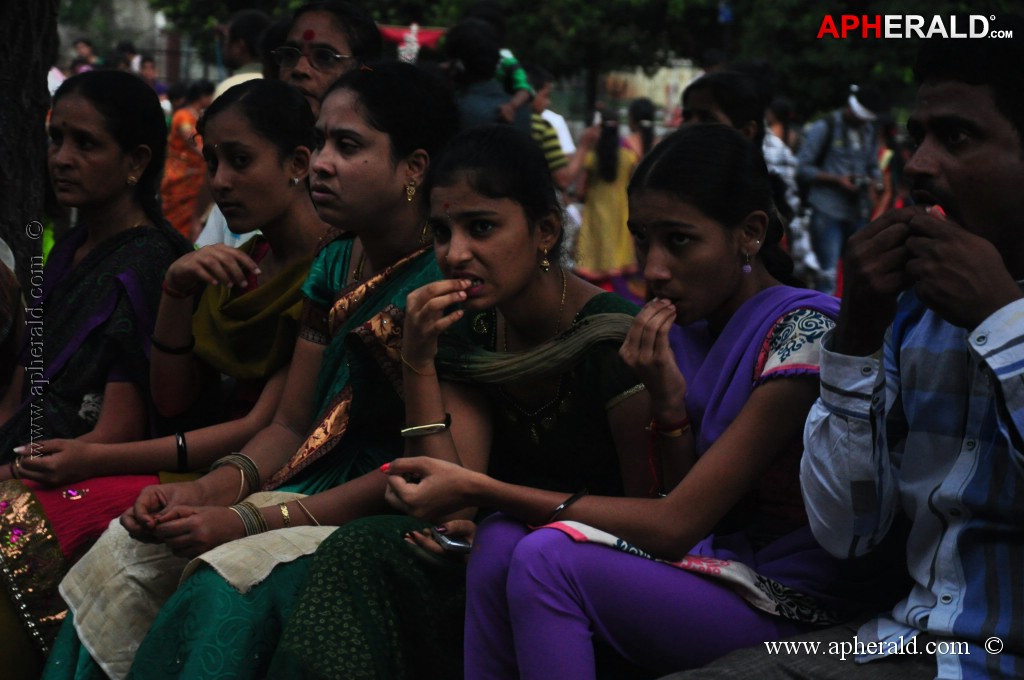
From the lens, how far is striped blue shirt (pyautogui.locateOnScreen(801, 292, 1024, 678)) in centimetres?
226

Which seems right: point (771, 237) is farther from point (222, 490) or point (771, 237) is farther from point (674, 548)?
point (222, 490)

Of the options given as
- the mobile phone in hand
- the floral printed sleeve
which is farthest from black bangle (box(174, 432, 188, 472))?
the floral printed sleeve

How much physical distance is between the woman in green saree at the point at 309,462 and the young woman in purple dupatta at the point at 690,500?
562mm

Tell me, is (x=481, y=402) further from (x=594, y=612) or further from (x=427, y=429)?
(x=594, y=612)

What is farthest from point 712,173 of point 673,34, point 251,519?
point 673,34

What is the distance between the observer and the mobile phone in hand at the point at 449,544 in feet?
9.85

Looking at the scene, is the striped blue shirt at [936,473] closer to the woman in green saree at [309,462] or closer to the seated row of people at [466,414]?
the seated row of people at [466,414]

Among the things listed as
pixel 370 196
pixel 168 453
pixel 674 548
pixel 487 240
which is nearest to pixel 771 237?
pixel 487 240

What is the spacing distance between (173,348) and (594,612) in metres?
1.94

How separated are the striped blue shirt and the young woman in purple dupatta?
7.9 inches

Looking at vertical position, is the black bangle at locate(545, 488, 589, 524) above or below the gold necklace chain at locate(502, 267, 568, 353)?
below

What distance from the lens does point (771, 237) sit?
3.15 metres

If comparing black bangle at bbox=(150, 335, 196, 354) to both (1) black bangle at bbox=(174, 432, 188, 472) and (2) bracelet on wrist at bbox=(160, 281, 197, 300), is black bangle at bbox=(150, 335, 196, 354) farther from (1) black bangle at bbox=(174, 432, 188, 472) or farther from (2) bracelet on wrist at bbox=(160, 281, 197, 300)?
(1) black bangle at bbox=(174, 432, 188, 472)

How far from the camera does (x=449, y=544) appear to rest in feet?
9.86
